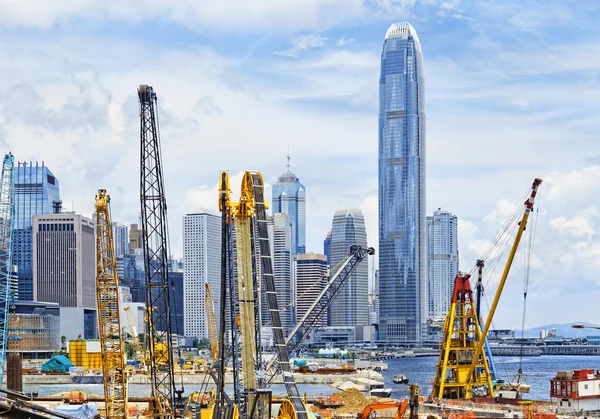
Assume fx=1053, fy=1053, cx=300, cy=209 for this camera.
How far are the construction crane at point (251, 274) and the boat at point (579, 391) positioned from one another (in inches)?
1244

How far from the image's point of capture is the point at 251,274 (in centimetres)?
6619

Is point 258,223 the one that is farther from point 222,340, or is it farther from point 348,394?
point 348,394

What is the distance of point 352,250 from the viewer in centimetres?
16112

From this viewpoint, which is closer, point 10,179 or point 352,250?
point 10,179

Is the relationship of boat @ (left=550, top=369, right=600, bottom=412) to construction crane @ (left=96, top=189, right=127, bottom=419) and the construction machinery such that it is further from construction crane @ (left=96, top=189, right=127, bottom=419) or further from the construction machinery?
construction crane @ (left=96, top=189, right=127, bottom=419)

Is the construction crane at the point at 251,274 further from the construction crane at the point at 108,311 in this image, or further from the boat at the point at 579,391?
the boat at the point at 579,391

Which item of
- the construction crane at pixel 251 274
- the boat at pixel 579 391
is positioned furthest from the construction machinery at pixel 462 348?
the construction crane at pixel 251 274

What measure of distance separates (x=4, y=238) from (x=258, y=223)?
8876cm

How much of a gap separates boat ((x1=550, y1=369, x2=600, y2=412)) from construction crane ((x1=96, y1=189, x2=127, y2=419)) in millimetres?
38746

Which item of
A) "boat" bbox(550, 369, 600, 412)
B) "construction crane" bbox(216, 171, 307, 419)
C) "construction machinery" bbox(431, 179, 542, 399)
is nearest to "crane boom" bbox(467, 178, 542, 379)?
"construction machinery" bbox(431, 179, 542, 399)

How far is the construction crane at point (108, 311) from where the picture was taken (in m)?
74.4

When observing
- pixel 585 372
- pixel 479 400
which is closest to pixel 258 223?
pixel 585 372

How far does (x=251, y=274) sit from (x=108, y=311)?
1488 cm

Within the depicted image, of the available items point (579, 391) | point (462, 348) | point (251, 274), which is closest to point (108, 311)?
point (251, 274)
